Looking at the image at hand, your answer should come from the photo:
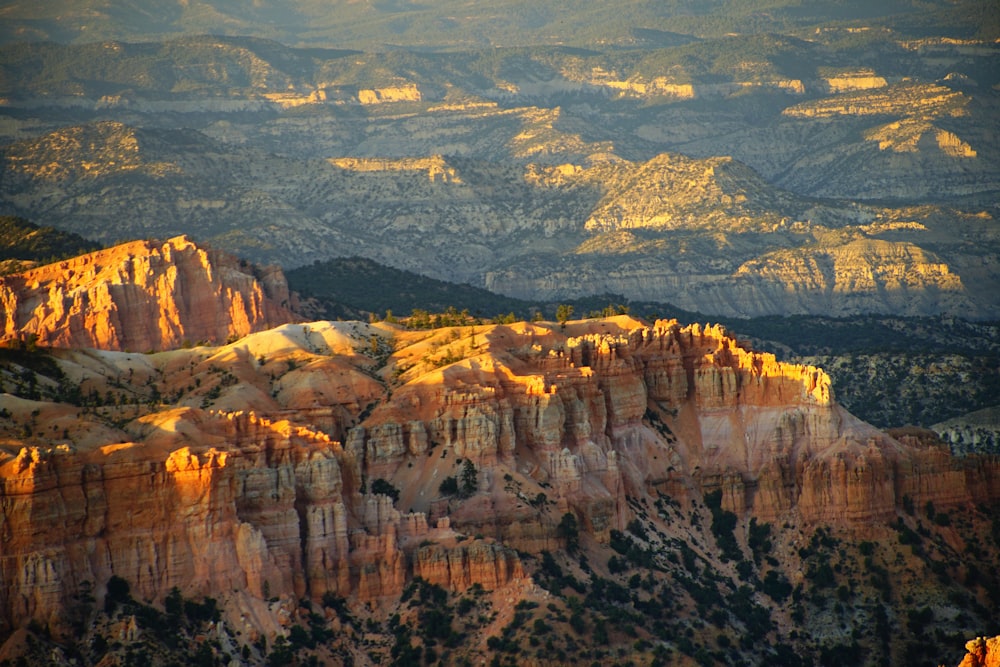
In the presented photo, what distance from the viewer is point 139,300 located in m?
165

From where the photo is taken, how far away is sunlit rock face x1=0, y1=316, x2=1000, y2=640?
357ft

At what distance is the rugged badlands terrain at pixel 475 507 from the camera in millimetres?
108375

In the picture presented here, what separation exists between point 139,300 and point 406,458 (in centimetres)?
4500

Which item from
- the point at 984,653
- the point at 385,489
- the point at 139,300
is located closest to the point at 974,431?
the point at 139,300

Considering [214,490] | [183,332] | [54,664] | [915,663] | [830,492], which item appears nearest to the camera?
[54,664]

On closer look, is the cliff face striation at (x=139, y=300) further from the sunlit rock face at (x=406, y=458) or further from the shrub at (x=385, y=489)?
the shrub at (x=385, y=489)

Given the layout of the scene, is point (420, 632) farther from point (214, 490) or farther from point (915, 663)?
point (915, 663)

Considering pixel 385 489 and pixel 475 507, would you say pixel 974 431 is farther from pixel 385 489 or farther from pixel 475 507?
pixel 385 489

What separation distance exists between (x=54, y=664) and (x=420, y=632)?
18320 mm

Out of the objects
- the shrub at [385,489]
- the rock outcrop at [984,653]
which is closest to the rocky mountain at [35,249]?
the shrub at [385,489]

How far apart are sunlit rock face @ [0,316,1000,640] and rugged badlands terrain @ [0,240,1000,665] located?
15 centimetres

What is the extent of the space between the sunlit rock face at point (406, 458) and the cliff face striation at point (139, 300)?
901 inches

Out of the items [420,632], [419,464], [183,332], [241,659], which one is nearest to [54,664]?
[241,659]

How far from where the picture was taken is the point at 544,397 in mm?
127500
